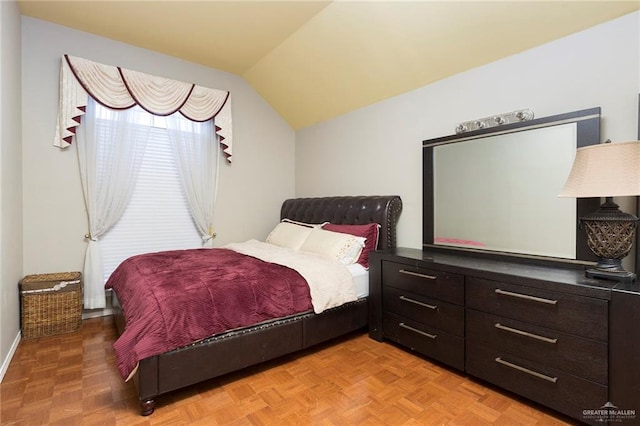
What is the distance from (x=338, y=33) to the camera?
276cm

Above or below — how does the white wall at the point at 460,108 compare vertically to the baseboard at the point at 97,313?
above

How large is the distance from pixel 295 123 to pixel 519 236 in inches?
123

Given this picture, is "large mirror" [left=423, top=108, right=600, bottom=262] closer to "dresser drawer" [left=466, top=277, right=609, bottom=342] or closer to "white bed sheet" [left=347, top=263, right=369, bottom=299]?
"dresser drawer" [left=466, top=277, right=609, bottom=342]

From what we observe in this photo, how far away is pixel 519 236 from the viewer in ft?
6.93

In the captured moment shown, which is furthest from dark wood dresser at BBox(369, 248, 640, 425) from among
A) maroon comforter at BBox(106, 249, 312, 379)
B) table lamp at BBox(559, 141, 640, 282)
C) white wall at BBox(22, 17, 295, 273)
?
white wall at BBox(22, 17, 295, 273)

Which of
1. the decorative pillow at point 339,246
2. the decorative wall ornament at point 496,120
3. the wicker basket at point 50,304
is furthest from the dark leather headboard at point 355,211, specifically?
the wicker basket at point 50,304

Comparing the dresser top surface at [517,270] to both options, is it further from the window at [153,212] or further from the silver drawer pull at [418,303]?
the window at [153,212]

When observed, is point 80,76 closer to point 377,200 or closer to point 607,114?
point 377,200

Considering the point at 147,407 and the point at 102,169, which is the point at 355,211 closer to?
the point at 147,407

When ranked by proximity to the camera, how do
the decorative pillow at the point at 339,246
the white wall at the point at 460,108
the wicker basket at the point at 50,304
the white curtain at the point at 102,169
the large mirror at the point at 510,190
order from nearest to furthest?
1. the white wall at the point at 460,108
2. the large mirror at the point at 510,190
3. the wicker basket at the point at 50,304
4. the decorative pillow at the point at 339,246
5. the white curtain at the point at 102,169

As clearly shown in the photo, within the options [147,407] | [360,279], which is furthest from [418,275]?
[147,407]

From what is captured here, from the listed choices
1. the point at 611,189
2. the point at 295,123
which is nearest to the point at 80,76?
the point at 295,123

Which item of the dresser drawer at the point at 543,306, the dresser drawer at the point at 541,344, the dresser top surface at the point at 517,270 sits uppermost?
the dresser top surface at the point at 517,270

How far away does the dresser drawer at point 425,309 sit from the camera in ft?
6.52
